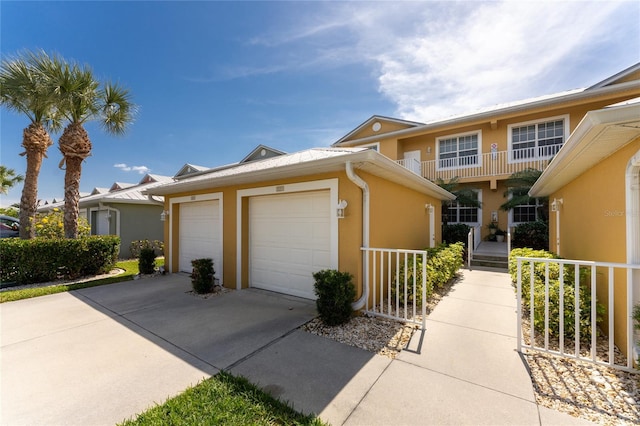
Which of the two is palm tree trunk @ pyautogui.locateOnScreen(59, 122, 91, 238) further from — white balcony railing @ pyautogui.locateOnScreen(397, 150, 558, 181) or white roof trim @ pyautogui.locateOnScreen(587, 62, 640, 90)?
white roof trim @ pyautogui.locateOnScreen(587, 62, 640, 90)

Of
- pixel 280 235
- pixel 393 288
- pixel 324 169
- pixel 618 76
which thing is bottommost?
pixel 393 288

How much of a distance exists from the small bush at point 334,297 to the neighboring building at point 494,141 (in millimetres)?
10866

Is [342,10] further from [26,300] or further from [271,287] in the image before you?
[26,300]

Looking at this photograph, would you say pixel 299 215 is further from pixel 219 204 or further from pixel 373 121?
pixel 373 121

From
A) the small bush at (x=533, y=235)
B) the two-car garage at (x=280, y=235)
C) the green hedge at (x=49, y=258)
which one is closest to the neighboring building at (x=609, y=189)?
the two-car garage at (x=280, y=235)

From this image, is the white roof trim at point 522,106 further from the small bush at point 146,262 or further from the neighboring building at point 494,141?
the small bush at point 146,262

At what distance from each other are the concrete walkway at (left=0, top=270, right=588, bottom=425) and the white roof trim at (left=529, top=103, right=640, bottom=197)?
289 centimetres

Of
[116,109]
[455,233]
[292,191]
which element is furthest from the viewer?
[455,233]

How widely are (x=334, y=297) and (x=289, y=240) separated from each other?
7.06ft

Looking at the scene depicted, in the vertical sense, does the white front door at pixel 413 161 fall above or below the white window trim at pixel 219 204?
above

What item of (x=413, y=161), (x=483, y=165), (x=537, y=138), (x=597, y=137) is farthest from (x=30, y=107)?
(x=537, y=138)

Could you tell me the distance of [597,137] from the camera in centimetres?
307

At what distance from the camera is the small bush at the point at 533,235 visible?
11359 millimetres

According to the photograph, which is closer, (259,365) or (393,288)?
(259,365)
